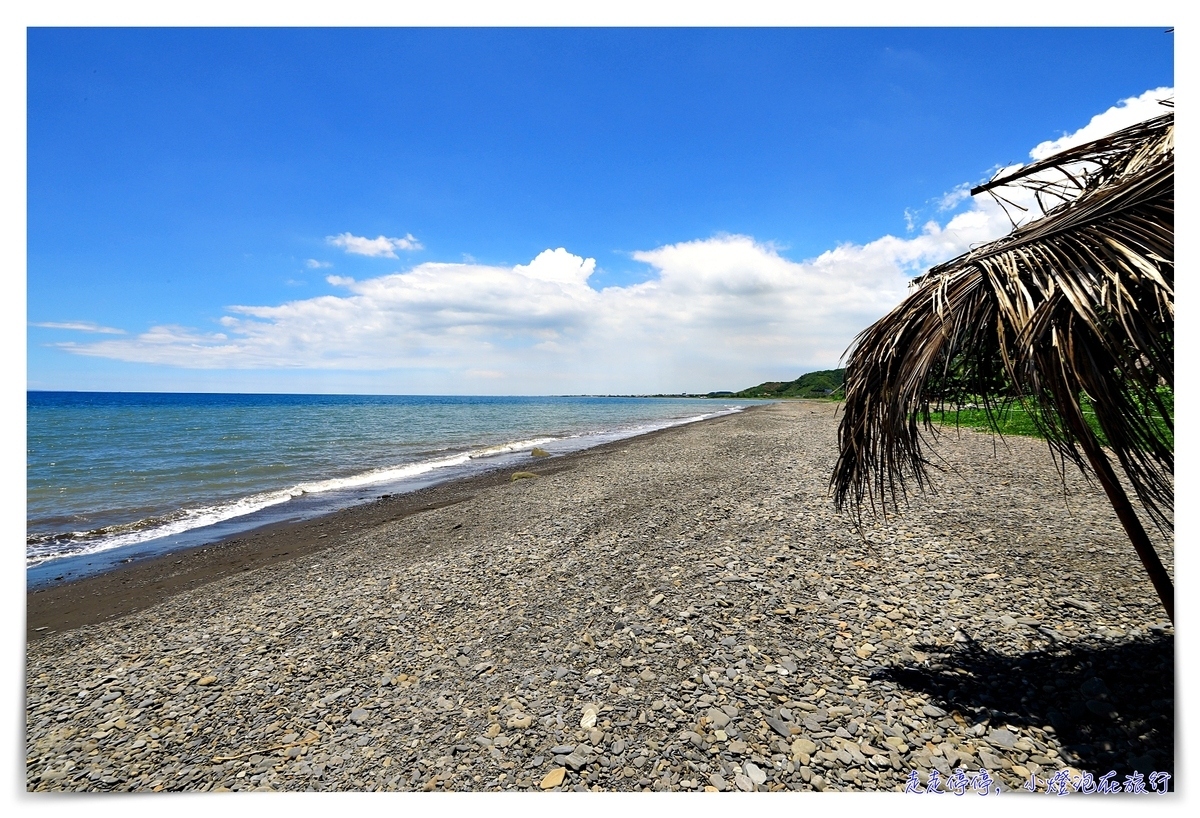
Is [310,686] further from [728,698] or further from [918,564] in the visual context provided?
[918,564]

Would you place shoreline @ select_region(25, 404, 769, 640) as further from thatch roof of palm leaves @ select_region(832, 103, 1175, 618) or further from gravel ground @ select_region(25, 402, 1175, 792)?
thatch roof of palm leaves @ select_region(832, 103, 1175, 618)

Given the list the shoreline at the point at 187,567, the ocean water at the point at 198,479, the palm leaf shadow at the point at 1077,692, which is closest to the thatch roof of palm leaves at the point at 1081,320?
the palm leaf shadow at the point at 1077,692

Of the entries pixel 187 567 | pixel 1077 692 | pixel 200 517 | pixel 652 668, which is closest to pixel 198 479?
pixel 200 517

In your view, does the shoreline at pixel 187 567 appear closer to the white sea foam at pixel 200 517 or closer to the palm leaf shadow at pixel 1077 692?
the white sea foam at pixel 200 517

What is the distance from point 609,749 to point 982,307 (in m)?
3.52

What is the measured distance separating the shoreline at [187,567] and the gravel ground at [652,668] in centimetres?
91

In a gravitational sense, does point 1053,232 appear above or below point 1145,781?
above

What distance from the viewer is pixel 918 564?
6289 mm

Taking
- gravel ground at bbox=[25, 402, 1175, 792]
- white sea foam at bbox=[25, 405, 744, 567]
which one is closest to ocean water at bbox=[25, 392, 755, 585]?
white sea foam at bbox=[25, 405, 744, 567]

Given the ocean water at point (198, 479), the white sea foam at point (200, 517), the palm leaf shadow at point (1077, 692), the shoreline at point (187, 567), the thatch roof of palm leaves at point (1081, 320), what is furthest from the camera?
the ocean water at point (198, 479)

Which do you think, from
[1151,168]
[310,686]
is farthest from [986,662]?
[310,686]

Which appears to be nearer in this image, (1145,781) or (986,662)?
(1145,781)

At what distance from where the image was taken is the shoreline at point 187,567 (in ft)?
25.5

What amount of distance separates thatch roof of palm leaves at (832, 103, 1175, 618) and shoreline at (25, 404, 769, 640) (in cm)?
935
